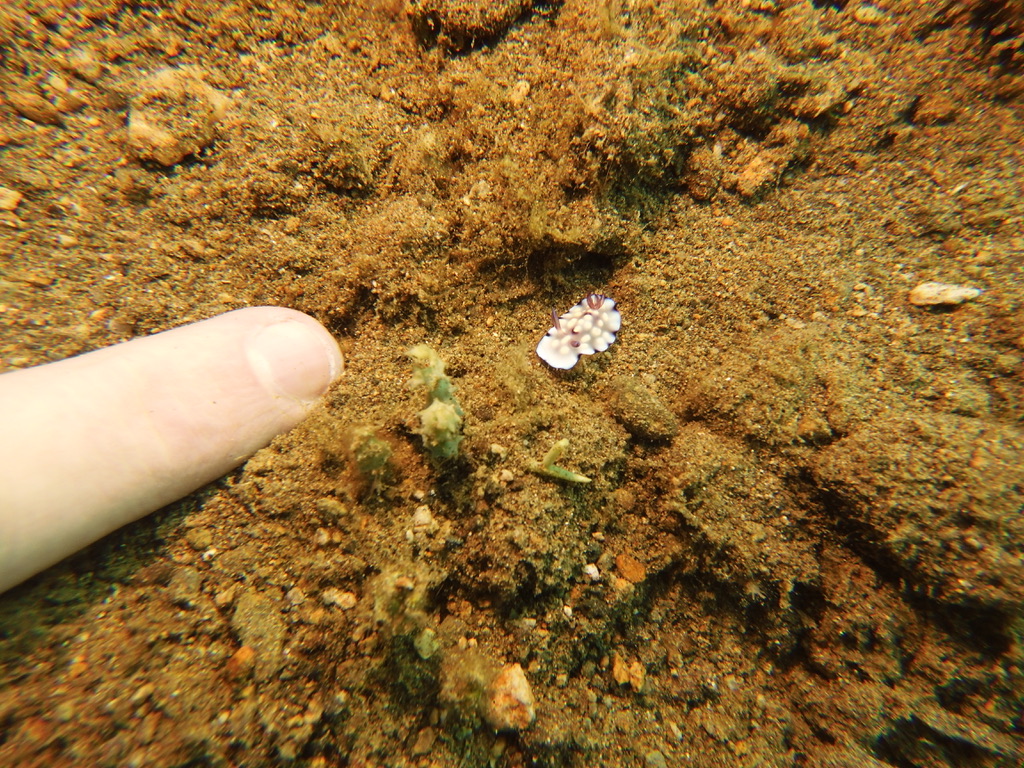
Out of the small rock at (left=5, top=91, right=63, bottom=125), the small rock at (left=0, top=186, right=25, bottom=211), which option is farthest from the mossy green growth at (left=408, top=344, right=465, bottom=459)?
the small rock at (left=5, top=91, right=63, bottom=125)

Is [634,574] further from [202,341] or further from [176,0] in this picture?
[176,0]

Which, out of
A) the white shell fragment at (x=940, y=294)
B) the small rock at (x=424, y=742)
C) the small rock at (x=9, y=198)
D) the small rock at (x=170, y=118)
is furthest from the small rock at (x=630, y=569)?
the small rock at (x=9, y=198)

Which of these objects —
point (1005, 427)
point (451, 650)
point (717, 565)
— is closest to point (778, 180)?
point (1005, 427)

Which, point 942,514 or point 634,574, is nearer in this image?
point 942,514

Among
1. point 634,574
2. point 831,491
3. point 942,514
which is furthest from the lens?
point 634,574

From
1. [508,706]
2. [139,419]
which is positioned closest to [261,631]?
[139,419]

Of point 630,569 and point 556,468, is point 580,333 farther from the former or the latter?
point 630,569
